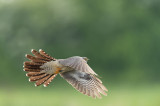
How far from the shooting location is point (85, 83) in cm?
656

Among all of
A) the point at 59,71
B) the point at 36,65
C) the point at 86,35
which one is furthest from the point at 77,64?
the point at 86,35

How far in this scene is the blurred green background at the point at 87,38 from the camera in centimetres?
1332

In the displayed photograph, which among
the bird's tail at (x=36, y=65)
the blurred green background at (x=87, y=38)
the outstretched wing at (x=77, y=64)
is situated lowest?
the outstretched wing at (x=77, y=64)

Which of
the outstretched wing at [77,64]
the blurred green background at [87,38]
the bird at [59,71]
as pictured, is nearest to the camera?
the outstretched wing at [77,64]

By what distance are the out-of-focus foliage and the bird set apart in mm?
6515

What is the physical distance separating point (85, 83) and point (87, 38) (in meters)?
7.60

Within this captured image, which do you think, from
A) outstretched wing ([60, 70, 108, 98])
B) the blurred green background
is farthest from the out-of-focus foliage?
outstretched wing ([60, 70, 108, 98])

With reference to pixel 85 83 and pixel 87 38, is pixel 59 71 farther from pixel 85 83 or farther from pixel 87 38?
pixel 87 38

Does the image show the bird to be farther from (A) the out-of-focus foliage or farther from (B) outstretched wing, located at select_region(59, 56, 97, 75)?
(A) the out-of-focus foliage

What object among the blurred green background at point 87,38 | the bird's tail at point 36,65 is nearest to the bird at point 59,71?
the bird's tail at point 36,65

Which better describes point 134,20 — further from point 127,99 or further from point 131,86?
point 127,99

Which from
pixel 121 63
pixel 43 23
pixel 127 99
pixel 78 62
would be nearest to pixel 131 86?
pixel 121 63

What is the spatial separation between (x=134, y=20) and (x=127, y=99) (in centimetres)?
389

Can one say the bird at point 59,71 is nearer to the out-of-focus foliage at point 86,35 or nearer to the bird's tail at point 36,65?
the bird's tail at point 36,65
